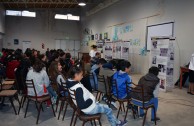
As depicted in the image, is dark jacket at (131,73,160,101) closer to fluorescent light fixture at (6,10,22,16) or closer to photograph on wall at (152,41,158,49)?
photograph on wall at (152,41,158,49)

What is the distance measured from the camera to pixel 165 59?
5.69 m

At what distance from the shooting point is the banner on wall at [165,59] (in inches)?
223

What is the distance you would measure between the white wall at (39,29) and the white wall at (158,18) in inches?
216

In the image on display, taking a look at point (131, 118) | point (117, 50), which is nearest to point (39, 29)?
point (117, 50)

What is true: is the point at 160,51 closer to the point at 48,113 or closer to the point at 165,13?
the point at 165,13

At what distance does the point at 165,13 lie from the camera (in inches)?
289

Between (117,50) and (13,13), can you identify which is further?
(13,13)

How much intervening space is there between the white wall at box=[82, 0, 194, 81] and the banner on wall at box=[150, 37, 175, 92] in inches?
36.0

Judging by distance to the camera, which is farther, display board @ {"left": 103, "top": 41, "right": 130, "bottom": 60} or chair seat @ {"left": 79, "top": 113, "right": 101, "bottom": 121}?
display board @ {"left": 103, "top": 41, "right": 130, "bottom": 60}

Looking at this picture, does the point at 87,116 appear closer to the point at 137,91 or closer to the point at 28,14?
the point at 137,91

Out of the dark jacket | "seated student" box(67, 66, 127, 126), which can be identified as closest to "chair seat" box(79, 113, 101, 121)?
"seated student" box(67, 66, 127, 126)

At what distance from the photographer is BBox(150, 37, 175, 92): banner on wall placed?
18.6ft

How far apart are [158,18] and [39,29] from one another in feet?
37.0

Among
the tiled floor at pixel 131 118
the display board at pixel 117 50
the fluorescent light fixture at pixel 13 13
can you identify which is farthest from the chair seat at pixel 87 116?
the fluorescent light fixture at pixel 13 13
